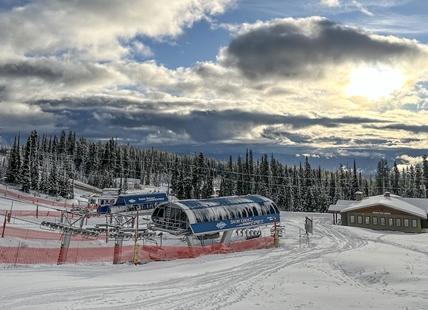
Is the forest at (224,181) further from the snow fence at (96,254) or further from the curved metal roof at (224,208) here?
the snow fence at (96,254)

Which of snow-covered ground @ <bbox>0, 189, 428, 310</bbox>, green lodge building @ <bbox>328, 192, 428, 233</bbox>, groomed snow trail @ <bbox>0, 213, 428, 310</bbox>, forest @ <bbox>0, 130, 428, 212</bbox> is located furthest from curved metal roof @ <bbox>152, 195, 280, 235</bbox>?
forest @ <bbox>0, 130, 428, 212</bbox>

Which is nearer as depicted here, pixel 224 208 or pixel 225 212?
pixel 225 212

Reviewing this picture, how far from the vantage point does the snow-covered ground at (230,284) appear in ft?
51.7

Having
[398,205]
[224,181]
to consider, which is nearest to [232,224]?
[398,205]

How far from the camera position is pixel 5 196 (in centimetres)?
6875

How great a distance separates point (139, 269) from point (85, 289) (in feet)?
24.8

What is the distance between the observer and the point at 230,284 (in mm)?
20094

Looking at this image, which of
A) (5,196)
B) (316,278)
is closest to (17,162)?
(5,196)

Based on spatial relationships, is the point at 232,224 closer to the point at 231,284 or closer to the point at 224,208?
the point at 224,208

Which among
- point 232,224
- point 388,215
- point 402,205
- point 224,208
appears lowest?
point 388,215

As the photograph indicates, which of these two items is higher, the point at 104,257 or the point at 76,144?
the point at 76,144

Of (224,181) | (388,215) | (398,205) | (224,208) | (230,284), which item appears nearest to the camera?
(230,284)

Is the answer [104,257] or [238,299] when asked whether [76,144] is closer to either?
[104,257]

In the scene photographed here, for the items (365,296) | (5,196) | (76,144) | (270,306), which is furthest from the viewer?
(76,144)
